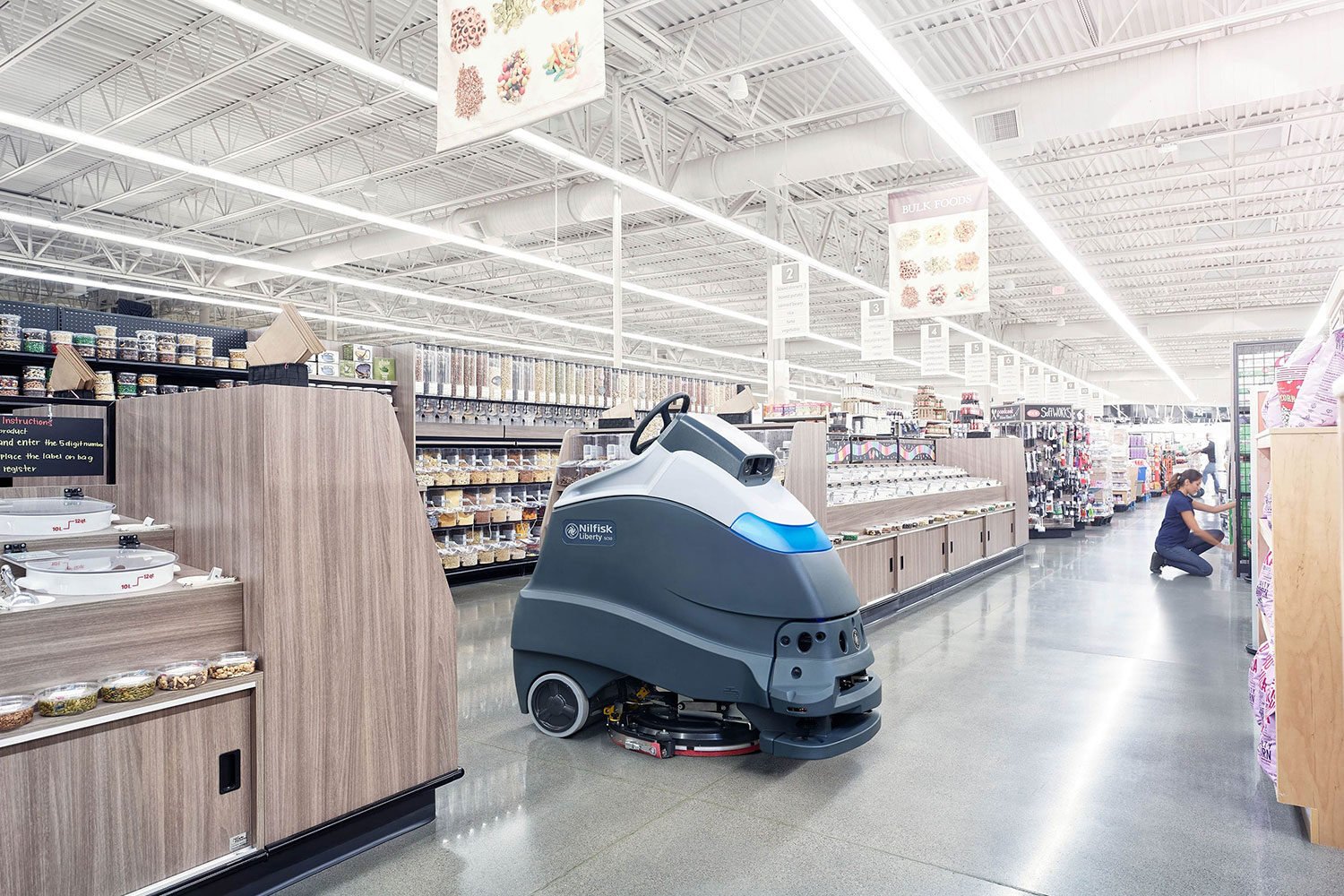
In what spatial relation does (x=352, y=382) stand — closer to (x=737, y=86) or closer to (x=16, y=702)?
(x=737, y=86)

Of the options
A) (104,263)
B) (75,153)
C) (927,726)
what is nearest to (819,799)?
(927,726)

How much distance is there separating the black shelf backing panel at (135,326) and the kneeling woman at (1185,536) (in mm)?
8975

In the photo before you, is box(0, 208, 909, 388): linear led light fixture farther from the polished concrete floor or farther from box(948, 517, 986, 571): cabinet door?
box(948, 517, 986, 571): cabinet door

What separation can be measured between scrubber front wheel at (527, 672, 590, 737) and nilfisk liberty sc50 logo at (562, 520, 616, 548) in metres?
0.60

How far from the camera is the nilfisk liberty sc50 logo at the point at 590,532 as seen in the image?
3.40 metres

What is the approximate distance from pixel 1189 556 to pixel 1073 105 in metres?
4.82

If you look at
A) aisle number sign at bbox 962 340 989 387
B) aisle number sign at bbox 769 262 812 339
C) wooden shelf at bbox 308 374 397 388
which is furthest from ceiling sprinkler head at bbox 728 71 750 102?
aisle number sign at bbox 962 340 989 387

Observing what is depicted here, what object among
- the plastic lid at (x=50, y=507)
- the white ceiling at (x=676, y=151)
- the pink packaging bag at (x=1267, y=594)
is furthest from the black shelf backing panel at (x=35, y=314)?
the pink packaging bag at (x=1267, y=594)

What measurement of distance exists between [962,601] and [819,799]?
4.73 meters

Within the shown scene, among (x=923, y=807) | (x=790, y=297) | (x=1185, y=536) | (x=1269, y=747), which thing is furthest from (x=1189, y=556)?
(x=923, y=807)

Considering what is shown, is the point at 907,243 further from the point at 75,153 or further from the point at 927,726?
the point at 75,153

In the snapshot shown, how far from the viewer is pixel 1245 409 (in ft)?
27.2

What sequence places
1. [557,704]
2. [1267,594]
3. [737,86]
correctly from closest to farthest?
1. [1267,594]
2. [557,704]
3. [737,86]

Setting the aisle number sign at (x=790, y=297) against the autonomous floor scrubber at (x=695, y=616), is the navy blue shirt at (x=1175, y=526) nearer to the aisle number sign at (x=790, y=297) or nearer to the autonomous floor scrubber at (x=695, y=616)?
the aisle number sign at (x=790, y=297)
